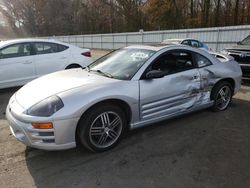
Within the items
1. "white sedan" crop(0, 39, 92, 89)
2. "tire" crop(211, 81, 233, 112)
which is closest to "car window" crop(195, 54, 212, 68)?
"tire" crop(211, 81, 233, 112)

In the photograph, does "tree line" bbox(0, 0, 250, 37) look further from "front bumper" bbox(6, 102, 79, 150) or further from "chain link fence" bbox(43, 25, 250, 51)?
"front bumper" bbox(6, 102, 79, 150)

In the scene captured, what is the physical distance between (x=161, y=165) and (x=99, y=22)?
39.2m

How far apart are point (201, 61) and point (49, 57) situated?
14.0ft

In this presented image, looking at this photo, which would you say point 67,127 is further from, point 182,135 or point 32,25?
point 32,25

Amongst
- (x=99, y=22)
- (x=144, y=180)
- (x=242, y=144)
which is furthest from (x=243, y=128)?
(x=99, y=22)

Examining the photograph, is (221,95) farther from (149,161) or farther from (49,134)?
(49,134)

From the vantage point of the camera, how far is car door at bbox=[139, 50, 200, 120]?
3.60 m

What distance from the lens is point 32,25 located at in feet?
167

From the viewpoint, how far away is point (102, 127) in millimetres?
3275

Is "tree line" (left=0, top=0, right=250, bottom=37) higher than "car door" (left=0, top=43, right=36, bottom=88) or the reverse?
higher

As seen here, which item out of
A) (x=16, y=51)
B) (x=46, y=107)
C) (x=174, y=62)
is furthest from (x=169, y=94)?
(x=16, y=51)

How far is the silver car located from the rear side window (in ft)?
9.46

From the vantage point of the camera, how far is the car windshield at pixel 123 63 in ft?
11.9

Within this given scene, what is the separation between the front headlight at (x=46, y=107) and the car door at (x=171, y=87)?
1221 mm
